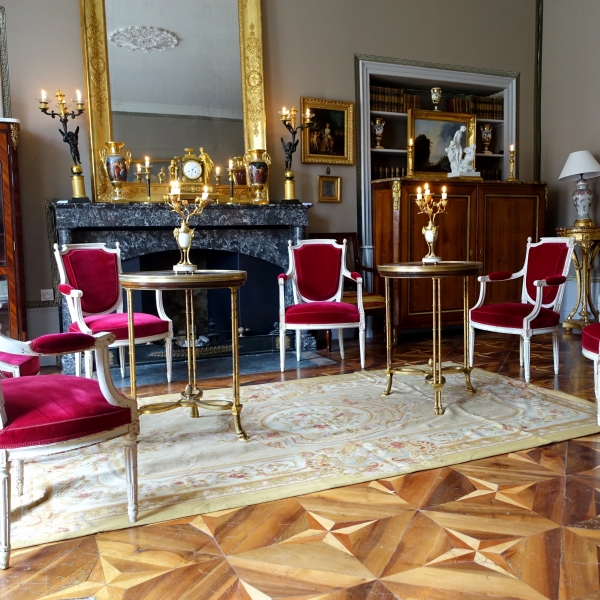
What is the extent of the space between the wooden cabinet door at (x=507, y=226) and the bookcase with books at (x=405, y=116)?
27.1 inches

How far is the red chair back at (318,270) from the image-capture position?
4637mm

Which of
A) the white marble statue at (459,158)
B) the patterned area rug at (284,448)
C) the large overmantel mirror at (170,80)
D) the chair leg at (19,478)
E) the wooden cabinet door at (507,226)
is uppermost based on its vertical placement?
the large overmantel mirror at (170,80)

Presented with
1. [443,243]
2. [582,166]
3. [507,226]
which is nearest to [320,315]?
[443,243]

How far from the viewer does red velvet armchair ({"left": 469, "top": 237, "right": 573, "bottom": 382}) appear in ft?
12.5

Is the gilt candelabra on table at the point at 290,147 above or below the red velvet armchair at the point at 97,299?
above

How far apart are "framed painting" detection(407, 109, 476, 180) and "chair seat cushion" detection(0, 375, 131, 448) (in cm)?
463

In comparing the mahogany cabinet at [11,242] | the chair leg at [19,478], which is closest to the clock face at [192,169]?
the mahogany cabinet at [11,242]

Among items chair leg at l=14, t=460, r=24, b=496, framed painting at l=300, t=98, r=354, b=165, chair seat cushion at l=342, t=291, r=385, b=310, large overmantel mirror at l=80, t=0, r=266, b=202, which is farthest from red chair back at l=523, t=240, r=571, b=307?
chair leg at l=14, t=460, r=24, b=496

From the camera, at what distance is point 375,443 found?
272cm

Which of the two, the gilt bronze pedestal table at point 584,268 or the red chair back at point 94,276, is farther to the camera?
the gilt bronze pedestal table at point 584,268

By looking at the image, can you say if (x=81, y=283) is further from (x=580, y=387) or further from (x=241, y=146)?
(x=580, y=387)

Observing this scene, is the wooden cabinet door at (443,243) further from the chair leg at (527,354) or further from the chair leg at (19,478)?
the chair leg at (19,478)

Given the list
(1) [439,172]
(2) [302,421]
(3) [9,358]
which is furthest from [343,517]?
(1) [439,172]

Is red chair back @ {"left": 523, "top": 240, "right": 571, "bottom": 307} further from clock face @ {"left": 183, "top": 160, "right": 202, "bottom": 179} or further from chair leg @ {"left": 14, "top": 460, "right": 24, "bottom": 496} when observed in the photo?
chair leg @ {"left": 14, "top": 460, "right": 24, "bottom": 496}
